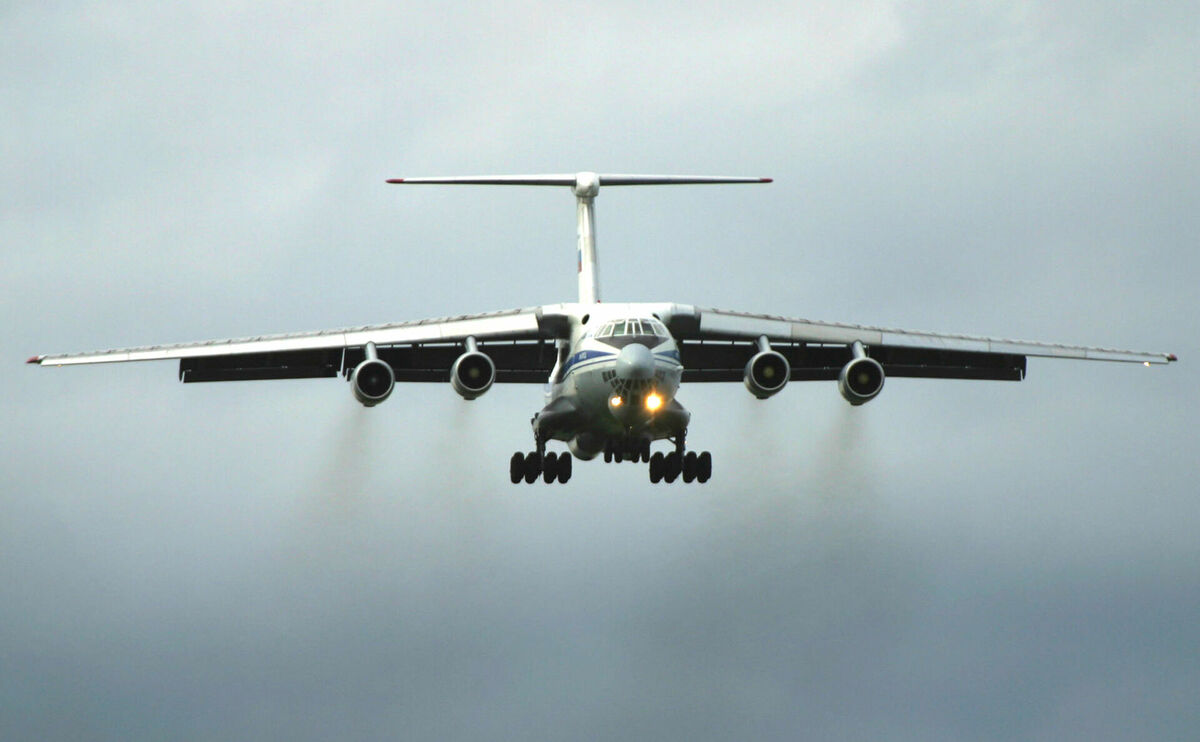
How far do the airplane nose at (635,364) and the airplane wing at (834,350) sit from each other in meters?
2.45

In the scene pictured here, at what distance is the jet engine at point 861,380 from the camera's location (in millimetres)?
31312

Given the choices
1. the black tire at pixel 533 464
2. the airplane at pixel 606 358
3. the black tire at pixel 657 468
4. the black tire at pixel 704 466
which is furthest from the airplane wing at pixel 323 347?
the black tire at pixel 704 466

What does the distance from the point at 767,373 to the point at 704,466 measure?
1.75m

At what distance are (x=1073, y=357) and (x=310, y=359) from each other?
38.6 ft

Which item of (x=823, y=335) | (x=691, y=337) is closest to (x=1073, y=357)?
(x=823, y=335)

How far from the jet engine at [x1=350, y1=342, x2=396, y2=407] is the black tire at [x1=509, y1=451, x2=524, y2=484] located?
99.7 inches

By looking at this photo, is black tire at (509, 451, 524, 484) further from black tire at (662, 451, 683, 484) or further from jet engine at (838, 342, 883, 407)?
→ jet engine at (838, 342, 883, 407)

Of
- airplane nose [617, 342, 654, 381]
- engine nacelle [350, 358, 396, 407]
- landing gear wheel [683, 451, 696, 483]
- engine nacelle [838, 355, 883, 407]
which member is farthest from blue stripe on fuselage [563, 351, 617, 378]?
engine nacelle [838, 355, 883, 407]

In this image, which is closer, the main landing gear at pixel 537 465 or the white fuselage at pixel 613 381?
the white fuselage at pixel 613 381

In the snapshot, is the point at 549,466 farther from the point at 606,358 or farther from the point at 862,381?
the point at 862,381

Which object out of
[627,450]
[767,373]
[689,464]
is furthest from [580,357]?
[767,373]

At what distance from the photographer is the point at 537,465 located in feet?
104

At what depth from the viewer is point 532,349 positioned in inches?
1326

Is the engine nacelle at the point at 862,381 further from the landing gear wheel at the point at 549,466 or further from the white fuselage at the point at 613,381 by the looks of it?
the landing gear wheel at the point at 549,466
